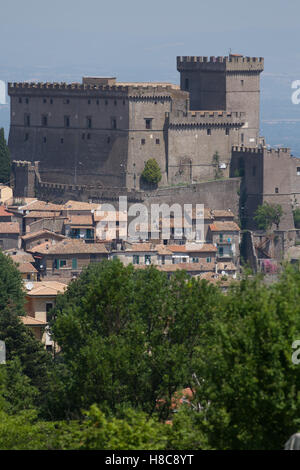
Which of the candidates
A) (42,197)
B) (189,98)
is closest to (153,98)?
(189,98)

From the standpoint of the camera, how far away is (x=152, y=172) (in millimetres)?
68562

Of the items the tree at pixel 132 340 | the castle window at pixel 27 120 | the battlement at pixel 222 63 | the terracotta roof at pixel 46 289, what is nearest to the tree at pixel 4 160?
the castle window at pixel 27 120

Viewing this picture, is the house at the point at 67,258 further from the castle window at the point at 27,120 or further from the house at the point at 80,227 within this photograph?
the castle window at the point at 27,120

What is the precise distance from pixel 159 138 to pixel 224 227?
18.5ft

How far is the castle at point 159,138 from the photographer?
227ft

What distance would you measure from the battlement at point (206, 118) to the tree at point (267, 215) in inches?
192

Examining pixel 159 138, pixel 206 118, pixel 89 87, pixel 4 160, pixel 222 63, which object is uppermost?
pixel 222 63

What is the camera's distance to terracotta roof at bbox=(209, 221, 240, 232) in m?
67.9

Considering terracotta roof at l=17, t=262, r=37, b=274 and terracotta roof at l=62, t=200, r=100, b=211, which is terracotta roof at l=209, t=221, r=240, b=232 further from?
terracotta roof at l=17, t=262, r=37, b=274

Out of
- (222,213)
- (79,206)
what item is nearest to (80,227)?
(79,206)

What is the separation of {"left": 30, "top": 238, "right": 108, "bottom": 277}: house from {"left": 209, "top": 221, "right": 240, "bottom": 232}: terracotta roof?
18.4ft

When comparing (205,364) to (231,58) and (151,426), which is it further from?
(231,58)

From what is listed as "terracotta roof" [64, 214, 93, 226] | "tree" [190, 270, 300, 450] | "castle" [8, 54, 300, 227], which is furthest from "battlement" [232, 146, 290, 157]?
"tree" [190, 270, 300, 450]

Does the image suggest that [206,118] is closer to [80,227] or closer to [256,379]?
[80,227]
